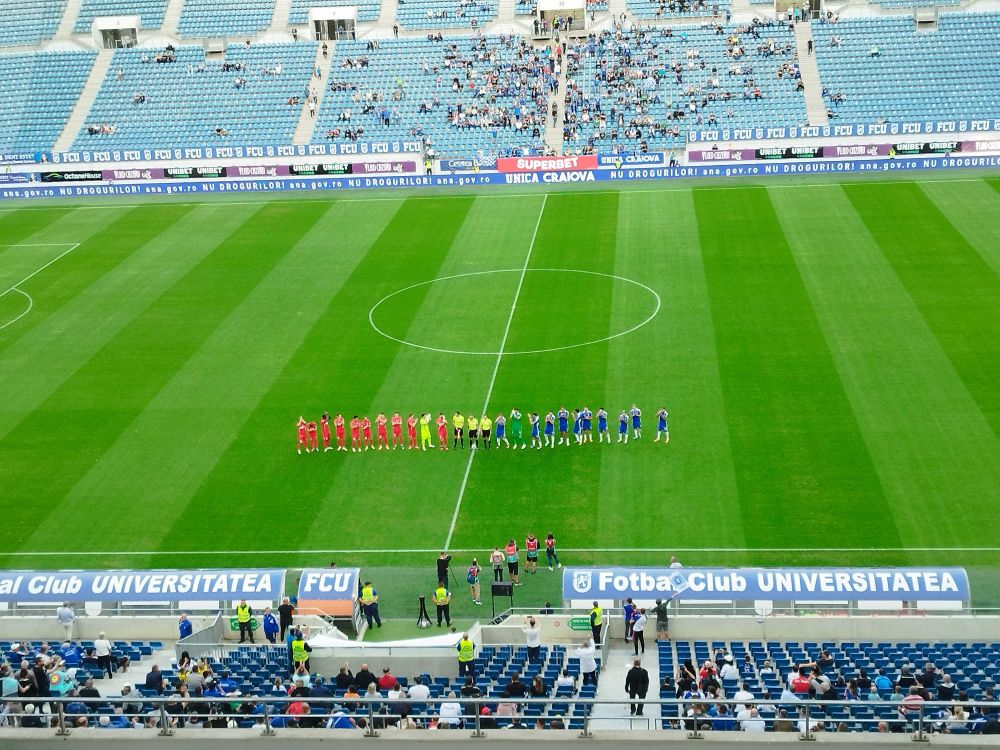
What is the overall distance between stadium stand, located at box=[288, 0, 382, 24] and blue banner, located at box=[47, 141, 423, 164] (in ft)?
45.5

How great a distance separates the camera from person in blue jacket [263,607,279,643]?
24.6 meters

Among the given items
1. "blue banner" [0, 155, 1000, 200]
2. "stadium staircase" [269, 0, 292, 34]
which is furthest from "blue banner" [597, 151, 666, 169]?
"stadium staircase" [269, 0, 292, 34]

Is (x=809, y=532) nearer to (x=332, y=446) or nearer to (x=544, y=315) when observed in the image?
(x=332, y=446)

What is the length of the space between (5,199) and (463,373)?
40.4m

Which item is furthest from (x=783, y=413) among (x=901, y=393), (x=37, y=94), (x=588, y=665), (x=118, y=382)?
(x=37, y=94)

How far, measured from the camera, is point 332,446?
115 feet

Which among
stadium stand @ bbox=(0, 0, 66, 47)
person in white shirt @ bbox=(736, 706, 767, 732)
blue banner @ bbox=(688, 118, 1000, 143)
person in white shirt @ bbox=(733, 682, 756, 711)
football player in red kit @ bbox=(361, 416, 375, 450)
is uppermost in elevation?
stadium stand @ bbox=(0, 0, 66, 47)

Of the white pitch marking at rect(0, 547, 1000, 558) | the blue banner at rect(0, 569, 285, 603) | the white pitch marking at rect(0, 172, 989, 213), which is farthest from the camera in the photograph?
the white pitch marking at rect(0, 172, 989, 213)

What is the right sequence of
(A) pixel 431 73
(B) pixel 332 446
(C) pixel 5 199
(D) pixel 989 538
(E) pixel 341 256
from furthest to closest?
1. (A) pixel 431 73
2. (C) pixel 5 199
3. (E) pixel 341 256
4. (B) pixel 332 446
5. (D) pixel 989 538

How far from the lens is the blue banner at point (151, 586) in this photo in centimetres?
2567

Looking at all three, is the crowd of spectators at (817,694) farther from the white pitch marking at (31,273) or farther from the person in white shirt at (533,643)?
the white pitch marking at (31,273)

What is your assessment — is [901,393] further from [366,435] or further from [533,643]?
[533,643]

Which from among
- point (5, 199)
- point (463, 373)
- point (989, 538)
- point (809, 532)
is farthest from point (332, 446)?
point (5, 199)

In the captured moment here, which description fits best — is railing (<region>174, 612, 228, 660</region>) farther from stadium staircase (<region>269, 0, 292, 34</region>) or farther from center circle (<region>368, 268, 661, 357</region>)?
stadium staircase (<region>269, 0, 292, 34</region>)
